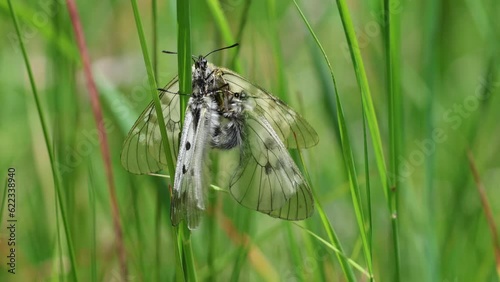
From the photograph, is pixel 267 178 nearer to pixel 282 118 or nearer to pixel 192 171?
pixel 282 118

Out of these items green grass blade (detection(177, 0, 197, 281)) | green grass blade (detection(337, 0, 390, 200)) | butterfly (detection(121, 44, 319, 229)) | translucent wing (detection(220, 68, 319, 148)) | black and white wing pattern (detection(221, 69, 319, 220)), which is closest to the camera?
green grass blade (detection(177, 0, 197, 281))

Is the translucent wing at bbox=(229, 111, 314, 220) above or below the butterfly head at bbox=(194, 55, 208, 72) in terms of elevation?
below

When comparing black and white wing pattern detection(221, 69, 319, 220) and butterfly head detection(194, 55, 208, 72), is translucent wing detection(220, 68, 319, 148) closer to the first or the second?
black and white wing pattern detection(221, 69, 319, 220)

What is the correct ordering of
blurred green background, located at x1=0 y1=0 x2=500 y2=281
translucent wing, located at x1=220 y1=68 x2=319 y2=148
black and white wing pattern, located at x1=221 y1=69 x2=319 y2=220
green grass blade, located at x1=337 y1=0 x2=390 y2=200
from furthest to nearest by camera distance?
blurred green background, located at x1=0 y1=0 x2=500 y2=281 < translucent wing, located at x1=220 y1=68 x2=319 y2=148 < black and white wing pattern, located at x1=221 y1=69 x2=319 y2=220 < green grass blade, located at x1=337 y1=0 x2=390 y2=200

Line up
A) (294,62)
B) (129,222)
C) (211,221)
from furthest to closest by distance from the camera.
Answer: (294,62), (129,222), (211,221)

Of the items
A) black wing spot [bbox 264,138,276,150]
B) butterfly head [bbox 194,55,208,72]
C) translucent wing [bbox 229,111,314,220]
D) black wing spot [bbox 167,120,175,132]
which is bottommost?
translucent wing [bbox 229,111,314,220]

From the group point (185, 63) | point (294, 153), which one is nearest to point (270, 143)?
point (294, 153)

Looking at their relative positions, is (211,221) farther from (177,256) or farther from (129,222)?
(177,256)

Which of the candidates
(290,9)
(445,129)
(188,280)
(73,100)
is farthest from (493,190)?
(188,280)

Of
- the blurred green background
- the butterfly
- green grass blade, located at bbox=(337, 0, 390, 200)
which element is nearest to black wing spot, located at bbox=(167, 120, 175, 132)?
the butterfly
